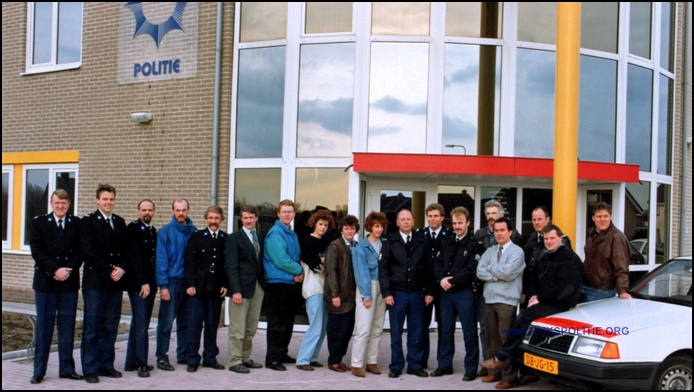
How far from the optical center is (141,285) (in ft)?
21.9

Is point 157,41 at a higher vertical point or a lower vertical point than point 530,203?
higher

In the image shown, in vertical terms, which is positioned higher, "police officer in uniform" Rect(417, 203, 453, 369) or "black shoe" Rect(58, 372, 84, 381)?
"police officer in uniform" Rect(417, 203, 453, 369)

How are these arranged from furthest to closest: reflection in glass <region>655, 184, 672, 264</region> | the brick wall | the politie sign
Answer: reflection in glass <region>655, 184, 672, 264</region> → the politie sign → the brick wall

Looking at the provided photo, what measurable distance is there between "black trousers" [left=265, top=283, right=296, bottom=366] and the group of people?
1cm

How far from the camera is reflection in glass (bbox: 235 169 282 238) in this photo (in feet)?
30.9

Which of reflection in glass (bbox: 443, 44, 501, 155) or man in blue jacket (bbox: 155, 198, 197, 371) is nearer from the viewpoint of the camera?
man in blue jacket (bbox: 155, 198, 197, 371)

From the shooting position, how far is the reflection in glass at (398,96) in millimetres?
9234

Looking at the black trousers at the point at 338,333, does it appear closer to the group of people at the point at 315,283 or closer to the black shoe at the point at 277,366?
the group of people at the point at 315,283

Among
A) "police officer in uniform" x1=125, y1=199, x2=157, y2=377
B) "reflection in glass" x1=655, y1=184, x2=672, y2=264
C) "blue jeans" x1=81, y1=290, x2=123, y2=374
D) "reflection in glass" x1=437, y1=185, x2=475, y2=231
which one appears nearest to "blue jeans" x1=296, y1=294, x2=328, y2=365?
"police officer in uniform" x1=125, y1=199, x2=157, y2=377

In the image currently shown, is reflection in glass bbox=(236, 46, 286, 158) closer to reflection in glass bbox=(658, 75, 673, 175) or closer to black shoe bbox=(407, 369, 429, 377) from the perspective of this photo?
black shoe bbox=(407, 369, 429, 377)

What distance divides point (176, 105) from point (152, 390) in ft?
17.3

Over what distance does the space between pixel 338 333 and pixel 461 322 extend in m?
1.34

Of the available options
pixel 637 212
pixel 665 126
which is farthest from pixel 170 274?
pixel 665 126

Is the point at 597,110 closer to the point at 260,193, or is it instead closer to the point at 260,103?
the point at 260,103
